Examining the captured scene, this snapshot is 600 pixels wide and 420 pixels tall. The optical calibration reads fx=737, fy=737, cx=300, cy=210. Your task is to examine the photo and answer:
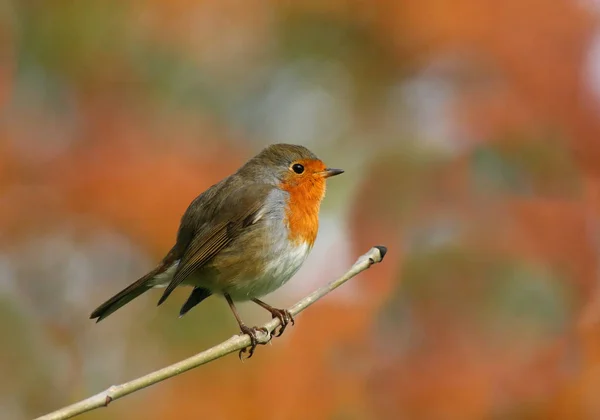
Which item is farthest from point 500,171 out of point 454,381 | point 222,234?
point 222,234

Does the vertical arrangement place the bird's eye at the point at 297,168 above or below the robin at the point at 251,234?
above

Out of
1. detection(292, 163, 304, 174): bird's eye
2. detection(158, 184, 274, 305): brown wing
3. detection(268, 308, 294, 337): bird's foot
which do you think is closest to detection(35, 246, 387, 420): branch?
detection(268, 308, 294, 337): bird's foot

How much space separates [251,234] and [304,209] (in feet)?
0.75

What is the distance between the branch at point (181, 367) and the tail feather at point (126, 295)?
0.72 m

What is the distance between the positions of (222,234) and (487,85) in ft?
15.2

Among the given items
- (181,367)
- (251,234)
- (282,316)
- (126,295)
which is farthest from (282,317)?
(181,367)

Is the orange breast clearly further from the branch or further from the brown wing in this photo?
the branch

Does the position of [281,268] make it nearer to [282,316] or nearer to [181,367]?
[282,316]

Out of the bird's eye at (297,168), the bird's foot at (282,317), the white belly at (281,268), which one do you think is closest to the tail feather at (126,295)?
the white belly at (281,268)

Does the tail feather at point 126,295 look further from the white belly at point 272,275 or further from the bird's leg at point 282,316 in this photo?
the bird's leg at point 282,316

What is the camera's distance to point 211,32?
7262 millimetres

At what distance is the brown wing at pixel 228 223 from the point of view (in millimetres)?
2824

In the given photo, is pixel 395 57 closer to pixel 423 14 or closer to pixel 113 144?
pixel 423 14

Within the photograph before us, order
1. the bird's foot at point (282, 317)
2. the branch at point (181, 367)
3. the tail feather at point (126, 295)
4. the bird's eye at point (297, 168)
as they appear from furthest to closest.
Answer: the bird's eye at point (297, 168)
the bird's foot at point (282, 317)
the tail feather at point (126, 295)
the branch at point (181, 367)
